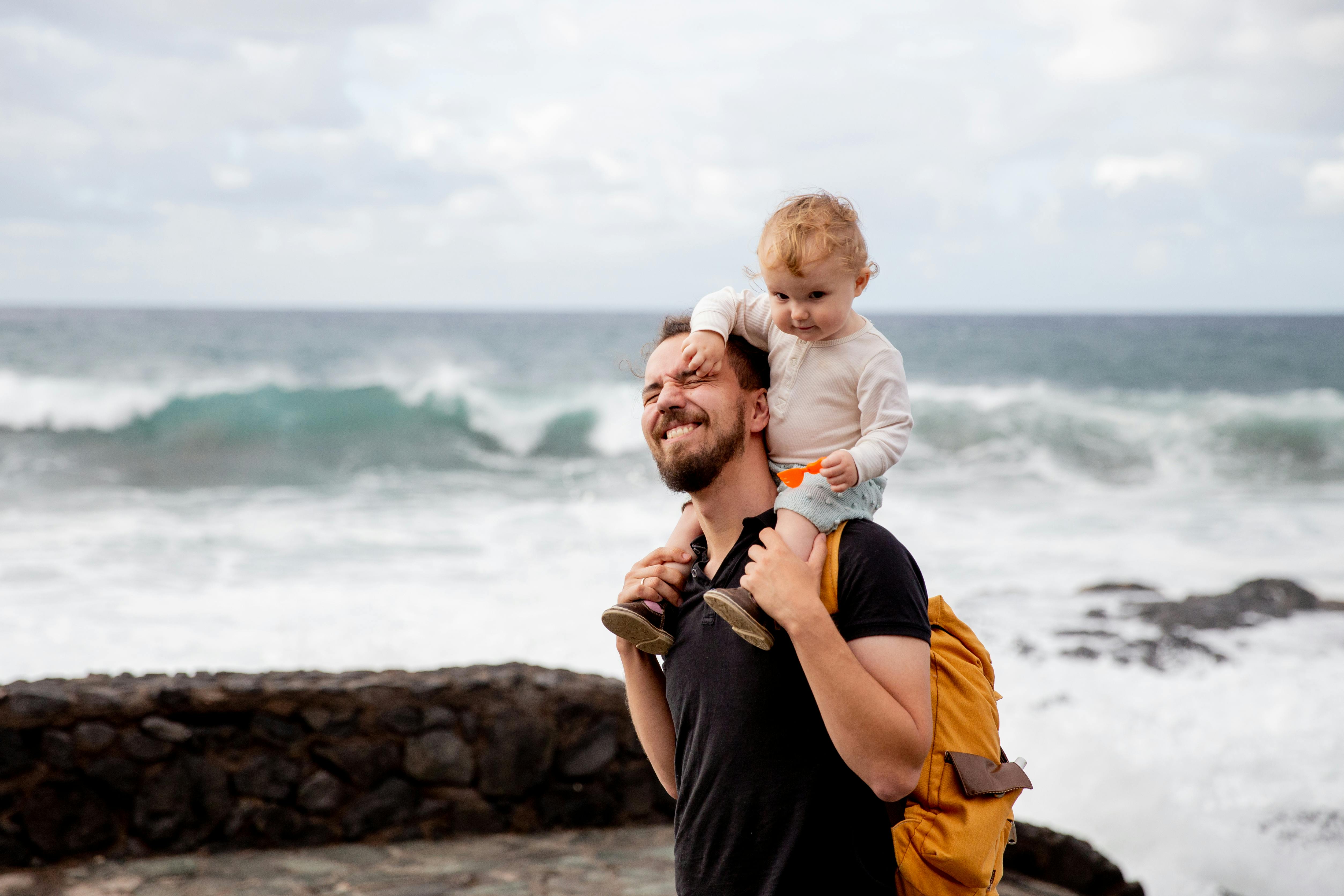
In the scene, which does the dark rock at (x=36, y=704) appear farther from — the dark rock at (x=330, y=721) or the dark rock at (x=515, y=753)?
the dark rock at (x=515, y=753)

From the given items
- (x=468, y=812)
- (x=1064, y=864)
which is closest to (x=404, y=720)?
(x=468, y=812)

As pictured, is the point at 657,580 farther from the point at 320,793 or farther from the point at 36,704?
the point at 36,704

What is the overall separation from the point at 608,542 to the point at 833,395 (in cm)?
1020

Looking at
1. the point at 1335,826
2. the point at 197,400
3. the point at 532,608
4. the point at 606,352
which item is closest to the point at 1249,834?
the point at 1335,826

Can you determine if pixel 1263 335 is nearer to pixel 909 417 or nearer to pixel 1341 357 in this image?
pixel 1341 357

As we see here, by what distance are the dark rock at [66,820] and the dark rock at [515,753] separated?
1644mm

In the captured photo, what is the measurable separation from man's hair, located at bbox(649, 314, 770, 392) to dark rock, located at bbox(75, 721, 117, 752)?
3566 mm

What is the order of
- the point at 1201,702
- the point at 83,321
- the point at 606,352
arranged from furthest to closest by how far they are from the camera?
the point at 83,321 → the point at 606,352 → the point at 1201,702

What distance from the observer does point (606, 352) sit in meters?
40.8

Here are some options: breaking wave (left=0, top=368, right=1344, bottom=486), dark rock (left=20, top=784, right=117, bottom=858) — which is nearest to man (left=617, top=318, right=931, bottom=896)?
dark rock (left=20, top=784, right=117, bottom=858)

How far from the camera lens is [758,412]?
7.26 feet

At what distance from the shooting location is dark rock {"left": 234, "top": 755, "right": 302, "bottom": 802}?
15.5ft

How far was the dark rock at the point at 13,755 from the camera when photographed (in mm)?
4422

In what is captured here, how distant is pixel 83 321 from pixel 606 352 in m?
30.6
